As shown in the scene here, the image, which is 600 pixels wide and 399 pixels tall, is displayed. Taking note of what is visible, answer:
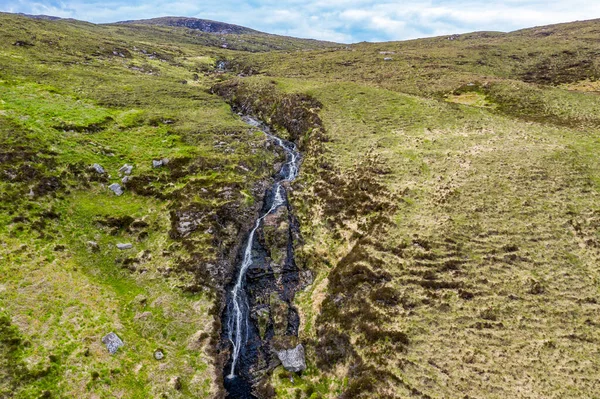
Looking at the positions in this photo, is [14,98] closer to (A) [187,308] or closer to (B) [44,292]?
(B) [44,292]

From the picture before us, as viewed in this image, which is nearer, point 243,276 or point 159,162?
point 243,276

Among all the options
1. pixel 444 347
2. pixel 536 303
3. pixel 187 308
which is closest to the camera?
pixel 444 347

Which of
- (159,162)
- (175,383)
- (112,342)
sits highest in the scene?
(159,162)

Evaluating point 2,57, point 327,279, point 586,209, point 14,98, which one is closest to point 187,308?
point 327,279

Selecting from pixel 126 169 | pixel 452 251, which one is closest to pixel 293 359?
pixel 452 251

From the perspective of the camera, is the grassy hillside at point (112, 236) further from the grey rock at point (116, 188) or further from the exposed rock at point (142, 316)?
the grey rock at point (116, 188)

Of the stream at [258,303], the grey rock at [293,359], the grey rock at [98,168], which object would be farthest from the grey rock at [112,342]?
the grey rock at [98,168]

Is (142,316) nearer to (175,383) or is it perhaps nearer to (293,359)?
(175,383)
